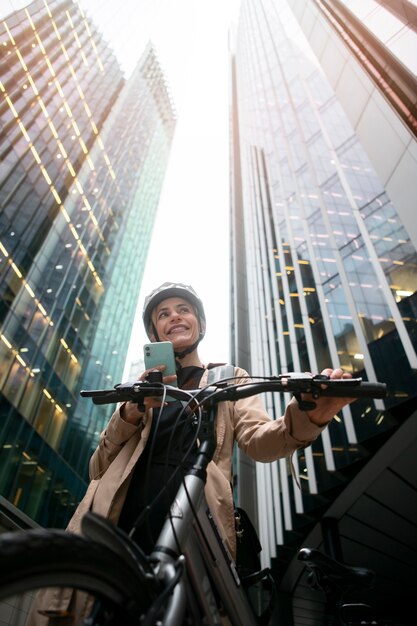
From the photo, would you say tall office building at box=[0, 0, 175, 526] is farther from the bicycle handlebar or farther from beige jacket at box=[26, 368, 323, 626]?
the bicycle handlebar

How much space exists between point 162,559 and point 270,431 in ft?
2.79

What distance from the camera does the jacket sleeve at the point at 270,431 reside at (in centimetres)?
161

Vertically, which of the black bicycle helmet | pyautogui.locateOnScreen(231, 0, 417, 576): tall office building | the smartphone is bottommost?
the smartphone

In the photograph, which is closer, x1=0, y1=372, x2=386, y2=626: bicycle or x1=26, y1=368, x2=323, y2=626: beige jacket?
x1=0, y1=372, x2=386, y2=626: bicycle

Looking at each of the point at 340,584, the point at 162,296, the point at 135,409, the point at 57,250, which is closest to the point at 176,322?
the point at 162,296

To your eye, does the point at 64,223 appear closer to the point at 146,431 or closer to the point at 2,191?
the point at 2,191

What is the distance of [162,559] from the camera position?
3.60 feet

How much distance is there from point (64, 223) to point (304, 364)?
16682 mm

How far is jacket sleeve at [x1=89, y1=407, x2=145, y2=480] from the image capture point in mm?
1959

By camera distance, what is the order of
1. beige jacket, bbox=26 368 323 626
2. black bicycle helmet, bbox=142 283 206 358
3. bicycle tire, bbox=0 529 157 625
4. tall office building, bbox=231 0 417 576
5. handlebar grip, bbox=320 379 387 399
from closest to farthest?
bicycle tire, bbox=0 529 157 625 → handlebar grip, bbox=320 379 387 399 → beige jacket, bbox=26 368 323 626 → black bicycle helmet, bbox=142 283 206 358 → tall office building, bbox=231 0 417 576

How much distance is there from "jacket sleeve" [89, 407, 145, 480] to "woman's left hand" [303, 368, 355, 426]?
0.98 metres

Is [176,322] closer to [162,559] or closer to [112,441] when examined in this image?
[112,441]

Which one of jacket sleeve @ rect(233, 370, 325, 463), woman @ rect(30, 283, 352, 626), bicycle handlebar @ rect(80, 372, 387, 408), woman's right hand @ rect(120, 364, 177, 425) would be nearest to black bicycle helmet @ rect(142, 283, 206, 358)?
woman @ rect(30, 283, 352, 626)

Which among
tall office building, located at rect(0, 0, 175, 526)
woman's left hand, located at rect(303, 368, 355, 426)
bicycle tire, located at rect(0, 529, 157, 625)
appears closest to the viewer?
bicycle tire, located at rect(0, 529, 157, 625)
